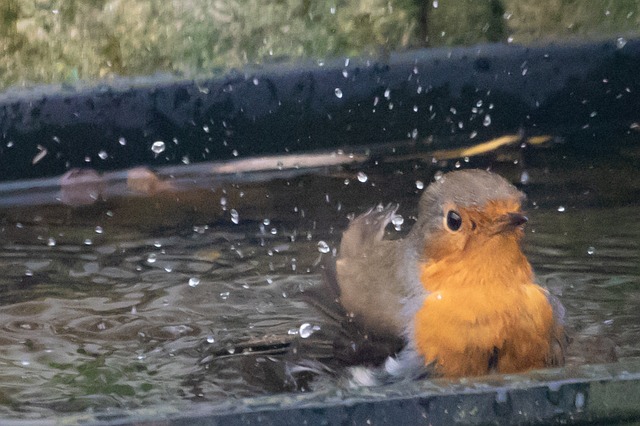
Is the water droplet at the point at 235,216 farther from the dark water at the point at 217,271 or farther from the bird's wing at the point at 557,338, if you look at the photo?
the bird's wing at the point at 557,338

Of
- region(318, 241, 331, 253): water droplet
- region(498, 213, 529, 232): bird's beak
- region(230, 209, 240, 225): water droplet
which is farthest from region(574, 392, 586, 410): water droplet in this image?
region(230, 209, 240, 225): water droplet

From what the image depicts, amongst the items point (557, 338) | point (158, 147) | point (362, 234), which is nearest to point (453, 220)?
point (557, 338)

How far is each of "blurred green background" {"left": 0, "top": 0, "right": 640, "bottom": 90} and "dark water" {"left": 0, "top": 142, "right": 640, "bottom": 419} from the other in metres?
1.10

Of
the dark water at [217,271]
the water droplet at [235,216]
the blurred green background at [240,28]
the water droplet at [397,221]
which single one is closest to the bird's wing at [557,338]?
the dark water at [217,271]

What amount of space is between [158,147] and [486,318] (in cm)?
233

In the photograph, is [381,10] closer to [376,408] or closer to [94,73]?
[94,73]

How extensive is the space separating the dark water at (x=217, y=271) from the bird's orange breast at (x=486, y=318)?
0.95 feet

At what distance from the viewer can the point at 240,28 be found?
5816mm

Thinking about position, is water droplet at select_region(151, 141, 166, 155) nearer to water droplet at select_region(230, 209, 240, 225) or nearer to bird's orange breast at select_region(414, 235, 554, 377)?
water droplet at select_region(230, 209, 240, 225)

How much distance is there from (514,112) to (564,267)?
1264 mm

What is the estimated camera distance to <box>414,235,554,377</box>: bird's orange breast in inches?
113

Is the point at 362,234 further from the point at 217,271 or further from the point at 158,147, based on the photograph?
the point at 158,147

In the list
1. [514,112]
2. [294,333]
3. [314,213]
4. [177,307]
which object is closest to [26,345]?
[177,307]

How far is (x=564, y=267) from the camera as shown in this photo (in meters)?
3.93
